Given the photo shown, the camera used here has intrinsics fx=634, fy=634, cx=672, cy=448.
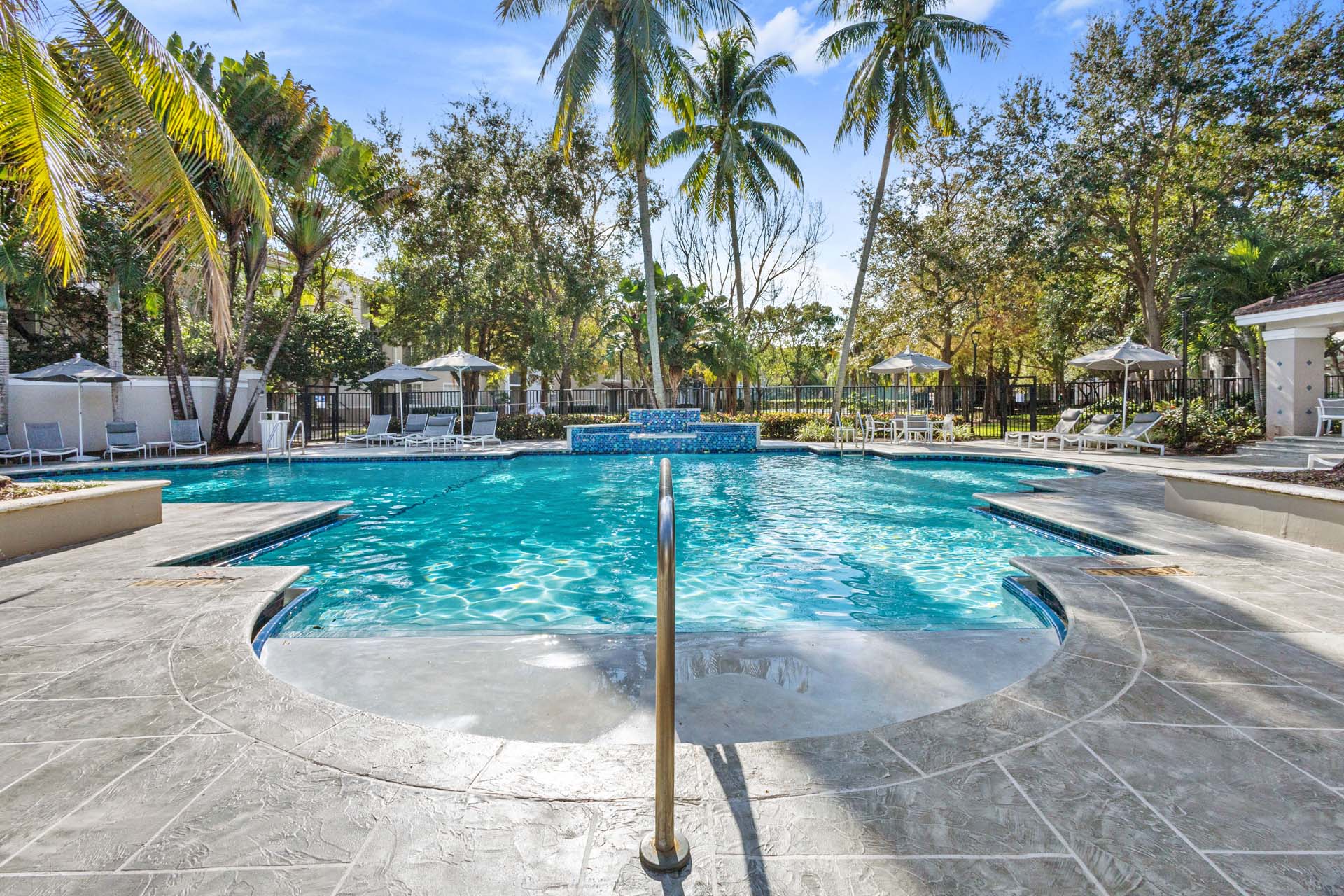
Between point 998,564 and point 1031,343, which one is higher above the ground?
point 1031,343

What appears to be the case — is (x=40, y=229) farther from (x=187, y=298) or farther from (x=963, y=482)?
Result: (x=187, y=298)

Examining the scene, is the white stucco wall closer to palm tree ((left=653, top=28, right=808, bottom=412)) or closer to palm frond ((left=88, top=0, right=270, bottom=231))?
palm frond ((left=88, top=0, right=270, bottom=231))

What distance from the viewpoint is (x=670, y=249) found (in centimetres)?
2352

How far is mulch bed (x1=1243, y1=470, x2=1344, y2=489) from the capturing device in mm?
5305

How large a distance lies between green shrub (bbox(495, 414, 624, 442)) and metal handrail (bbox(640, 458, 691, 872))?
1701 cm

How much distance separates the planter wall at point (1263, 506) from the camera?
4836 millimetres

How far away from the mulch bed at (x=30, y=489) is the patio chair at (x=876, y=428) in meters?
13.8

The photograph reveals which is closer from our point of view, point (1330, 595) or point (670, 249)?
point (1330, 595)

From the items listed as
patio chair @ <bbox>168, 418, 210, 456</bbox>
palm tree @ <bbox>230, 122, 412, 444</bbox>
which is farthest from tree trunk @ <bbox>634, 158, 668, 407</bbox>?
patio chair @ <bbox>168, 418, 210, 456</bbox>

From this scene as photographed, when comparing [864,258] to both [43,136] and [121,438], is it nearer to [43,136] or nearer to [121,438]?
[43,136]

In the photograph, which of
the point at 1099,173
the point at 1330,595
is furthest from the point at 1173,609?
the point at 1099,173

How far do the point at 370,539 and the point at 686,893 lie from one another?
20.4 ft

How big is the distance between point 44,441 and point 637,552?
14155 millimetres

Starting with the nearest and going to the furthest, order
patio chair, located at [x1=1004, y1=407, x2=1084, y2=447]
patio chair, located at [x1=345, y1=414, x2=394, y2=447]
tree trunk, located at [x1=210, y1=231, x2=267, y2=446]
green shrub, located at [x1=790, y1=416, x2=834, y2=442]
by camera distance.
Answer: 1. patio chair, located at [x1=1004, y1=407, x2=1084, y2=447]
2. tree trunk, located at [x1=210, y1=231, x2=267, y2=446]
3. patio chair, located at [x1=345, y1=414, x2=394, y2=447]
4. green shrub, located at [x1=790, y1=416, x2=834, y2=442]
